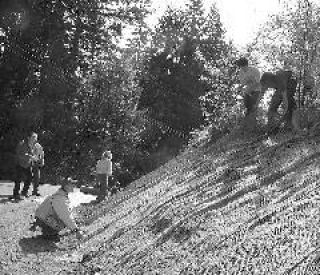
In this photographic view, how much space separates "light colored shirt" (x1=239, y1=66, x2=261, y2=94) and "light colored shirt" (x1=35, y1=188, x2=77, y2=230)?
4.96 meters

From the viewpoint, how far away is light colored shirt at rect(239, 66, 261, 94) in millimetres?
10617

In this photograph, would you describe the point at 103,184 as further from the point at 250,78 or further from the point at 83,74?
the point at 83,74

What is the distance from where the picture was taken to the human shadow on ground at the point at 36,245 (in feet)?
24.6

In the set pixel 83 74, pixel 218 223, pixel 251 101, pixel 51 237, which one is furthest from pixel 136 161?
pixel 218 223

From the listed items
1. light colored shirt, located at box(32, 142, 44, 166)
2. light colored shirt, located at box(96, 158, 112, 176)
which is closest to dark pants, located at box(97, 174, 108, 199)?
light colored shirt, located at box(96, 158, 112, 176)

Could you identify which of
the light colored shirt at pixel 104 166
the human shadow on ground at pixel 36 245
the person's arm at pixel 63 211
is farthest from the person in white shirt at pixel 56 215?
the light colored shirt at pixel 104 166

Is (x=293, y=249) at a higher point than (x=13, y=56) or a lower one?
lower

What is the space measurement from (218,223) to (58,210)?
321 cm

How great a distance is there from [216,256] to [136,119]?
82.4 feet

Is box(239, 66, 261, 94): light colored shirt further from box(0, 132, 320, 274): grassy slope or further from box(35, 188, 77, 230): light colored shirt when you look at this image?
box(35, 188, 77, 230): light colored shirt

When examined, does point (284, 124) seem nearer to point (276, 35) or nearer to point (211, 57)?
point (276, 35)

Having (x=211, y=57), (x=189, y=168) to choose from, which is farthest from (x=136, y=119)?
(x=189, y=168)

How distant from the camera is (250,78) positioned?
10.7 meters

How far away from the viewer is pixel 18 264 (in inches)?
262
